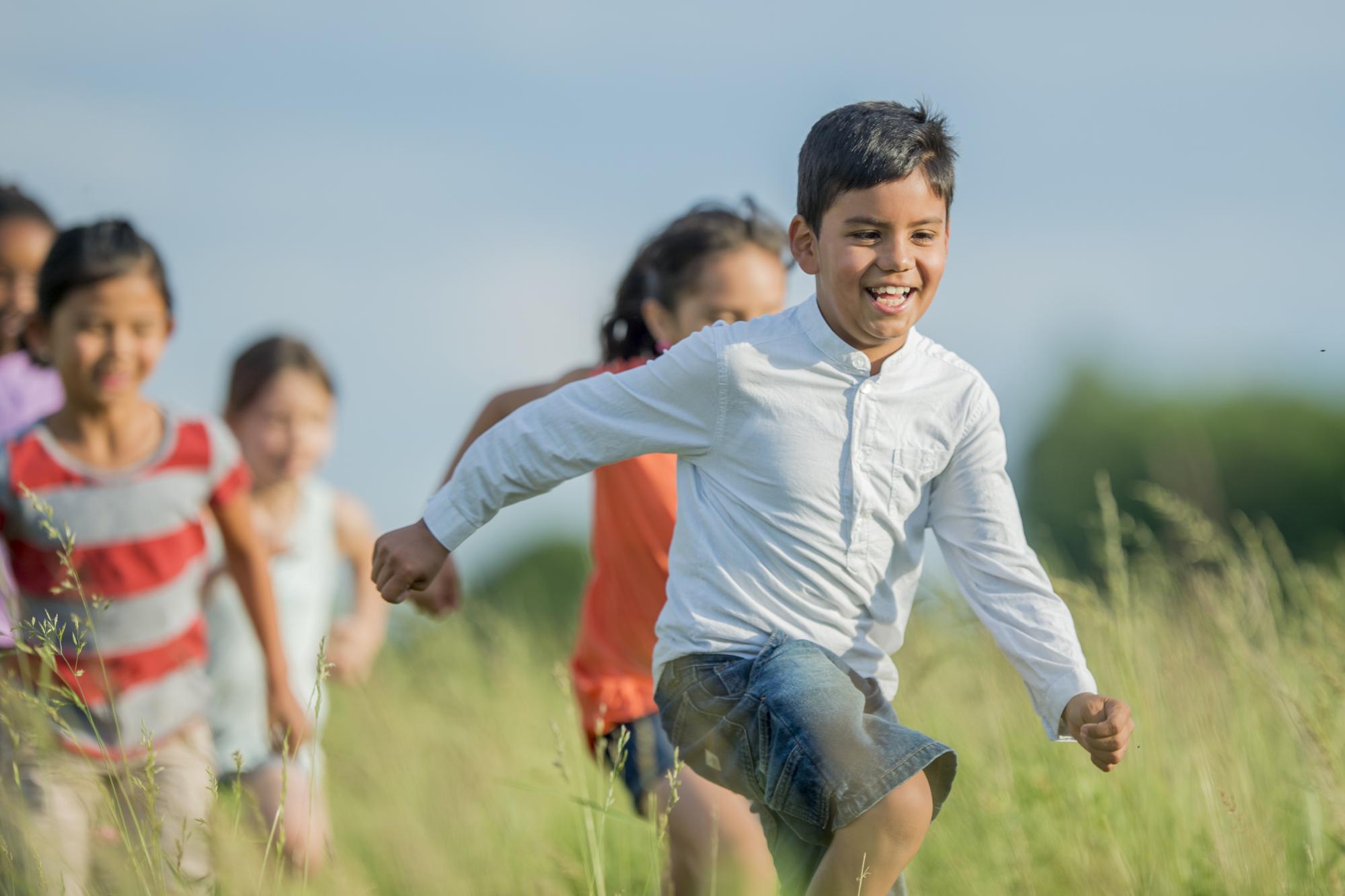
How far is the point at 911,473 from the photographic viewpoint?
2.82 meters

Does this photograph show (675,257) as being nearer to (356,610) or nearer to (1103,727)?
(1103,727)

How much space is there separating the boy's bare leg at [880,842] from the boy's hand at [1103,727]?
1.05ft

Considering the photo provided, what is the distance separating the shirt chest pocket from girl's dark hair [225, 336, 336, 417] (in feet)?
12.8

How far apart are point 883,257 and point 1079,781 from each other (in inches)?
70.4

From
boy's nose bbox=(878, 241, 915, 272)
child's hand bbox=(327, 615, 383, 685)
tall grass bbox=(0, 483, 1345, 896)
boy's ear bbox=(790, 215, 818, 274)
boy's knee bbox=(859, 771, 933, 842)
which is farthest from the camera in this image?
child's hand bbox=(327, 615, 383, 685)

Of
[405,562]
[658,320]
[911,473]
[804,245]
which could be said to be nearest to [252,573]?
[658,320]

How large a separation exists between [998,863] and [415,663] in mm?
5910

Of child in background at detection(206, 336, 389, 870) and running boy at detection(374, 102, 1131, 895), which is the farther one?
child in background at detection(206, 336, 389, 870)

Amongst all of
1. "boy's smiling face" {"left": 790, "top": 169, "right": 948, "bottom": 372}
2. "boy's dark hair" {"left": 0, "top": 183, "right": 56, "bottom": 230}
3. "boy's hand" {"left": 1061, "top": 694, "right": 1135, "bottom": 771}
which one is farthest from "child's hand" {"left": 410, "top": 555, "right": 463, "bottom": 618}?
"boy's dark hair" {"left": 0, "top": 183, "right": 56, "bottom": 230}

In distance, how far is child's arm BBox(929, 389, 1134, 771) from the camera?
278 centimetres


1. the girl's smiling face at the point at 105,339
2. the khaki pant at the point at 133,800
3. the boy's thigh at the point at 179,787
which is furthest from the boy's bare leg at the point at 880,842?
the girl's smiling face at the point at 105,339

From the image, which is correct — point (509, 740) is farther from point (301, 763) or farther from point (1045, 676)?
point (1045, 676)

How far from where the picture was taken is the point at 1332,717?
11.7 ft

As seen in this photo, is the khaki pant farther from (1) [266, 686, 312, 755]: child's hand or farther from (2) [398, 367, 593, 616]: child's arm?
(2) [398, 367, 593, 616]: child's arm
